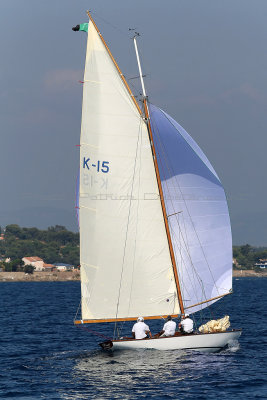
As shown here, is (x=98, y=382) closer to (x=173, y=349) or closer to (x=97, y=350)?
(x=173, y=349)

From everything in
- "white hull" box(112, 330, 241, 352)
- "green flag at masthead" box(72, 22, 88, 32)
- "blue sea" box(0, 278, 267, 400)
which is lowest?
"blue sea" box(0, 278, 267, 400)

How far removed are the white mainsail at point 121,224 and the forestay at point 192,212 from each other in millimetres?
800

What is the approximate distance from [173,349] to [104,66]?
14.5m

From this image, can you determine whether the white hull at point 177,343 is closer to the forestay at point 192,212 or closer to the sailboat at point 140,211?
the sailboat at point 140,211

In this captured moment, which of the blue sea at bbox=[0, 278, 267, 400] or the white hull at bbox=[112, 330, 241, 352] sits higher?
the white hull at bbox=[112, 330, 241, 352]

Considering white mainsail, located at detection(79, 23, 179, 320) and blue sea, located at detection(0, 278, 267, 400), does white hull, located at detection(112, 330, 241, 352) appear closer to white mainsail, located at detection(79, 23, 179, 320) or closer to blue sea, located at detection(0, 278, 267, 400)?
blue sea, located at detection(0, 278, 267, 400)

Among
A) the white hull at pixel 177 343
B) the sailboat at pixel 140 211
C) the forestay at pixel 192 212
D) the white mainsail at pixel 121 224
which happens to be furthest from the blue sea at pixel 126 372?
the forestay at pixel 192 212

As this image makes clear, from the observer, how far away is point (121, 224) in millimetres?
38312

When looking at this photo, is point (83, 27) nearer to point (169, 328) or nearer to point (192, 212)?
point (192, 212)

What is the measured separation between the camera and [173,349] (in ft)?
117

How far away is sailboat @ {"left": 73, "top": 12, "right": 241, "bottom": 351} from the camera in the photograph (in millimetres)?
37844

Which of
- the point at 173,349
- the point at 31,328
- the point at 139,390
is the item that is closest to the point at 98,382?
the point at 139,390

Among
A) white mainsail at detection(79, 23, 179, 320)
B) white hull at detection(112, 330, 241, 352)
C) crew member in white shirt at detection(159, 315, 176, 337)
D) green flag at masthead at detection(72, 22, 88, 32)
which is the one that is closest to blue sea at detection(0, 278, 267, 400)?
white hull at detection(112, 330, 241, 352)

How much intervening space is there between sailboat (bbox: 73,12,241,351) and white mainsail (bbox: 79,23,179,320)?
5 centimetres
